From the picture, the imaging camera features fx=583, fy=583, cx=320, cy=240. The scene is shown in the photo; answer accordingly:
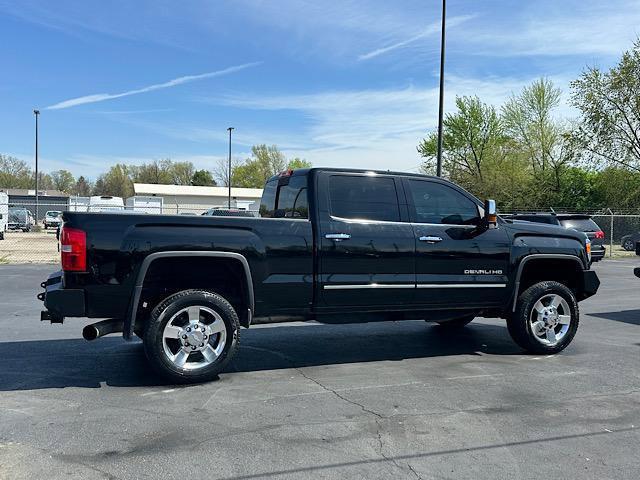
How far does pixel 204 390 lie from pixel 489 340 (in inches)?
162

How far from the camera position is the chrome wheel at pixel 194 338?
17.7ft

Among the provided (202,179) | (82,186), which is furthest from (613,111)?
(82,186)

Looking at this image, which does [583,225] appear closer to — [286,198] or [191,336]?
[286,198]

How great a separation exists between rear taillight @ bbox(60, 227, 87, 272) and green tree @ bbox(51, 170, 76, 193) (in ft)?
379

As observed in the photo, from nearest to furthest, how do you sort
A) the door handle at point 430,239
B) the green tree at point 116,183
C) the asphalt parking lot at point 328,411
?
the asphalt parking lot at point 328,411
the door handle at point 430,239
the green tree at point 116,183

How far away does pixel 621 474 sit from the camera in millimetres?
3666

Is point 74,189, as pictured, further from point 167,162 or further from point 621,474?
point 621,474

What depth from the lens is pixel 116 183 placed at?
97.0m

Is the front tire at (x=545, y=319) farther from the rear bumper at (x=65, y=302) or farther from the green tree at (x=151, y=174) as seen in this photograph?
the green tree at (x=151, y=174)

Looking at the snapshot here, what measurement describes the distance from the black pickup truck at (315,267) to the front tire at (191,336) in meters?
0.01

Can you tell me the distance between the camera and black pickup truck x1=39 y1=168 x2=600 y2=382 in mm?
5211

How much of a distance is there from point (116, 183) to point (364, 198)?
97.5 metres

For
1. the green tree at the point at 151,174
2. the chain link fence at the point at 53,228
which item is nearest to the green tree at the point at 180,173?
the green tree at the point at 151,174

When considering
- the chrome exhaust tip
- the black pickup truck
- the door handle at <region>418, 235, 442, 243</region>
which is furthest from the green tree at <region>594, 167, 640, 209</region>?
the chrome exhaust tip
